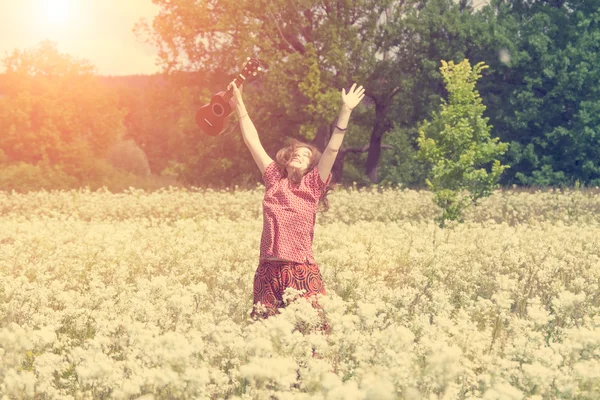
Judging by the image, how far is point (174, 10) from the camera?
33.1 meters

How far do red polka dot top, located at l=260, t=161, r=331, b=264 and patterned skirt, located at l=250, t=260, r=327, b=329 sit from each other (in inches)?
3.0

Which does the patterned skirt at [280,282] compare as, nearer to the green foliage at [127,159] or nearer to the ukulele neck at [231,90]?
the ukulele neck at [231,90]

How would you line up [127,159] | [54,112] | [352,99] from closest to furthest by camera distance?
[352,99]
[54,112]
[127,159]

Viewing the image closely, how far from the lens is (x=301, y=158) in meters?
6.02

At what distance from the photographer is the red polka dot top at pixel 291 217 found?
19.3ft

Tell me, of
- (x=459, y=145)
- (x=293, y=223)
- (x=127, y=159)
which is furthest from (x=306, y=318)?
Result: (x=127, y=159)

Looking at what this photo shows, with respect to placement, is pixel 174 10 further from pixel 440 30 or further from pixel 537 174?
pixel 537 174

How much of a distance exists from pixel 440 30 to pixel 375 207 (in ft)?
58.9

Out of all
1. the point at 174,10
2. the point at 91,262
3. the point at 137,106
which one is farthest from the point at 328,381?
the point at 137,106

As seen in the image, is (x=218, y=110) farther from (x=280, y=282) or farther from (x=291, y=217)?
(x=280, y=282)

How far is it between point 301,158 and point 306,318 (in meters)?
1.77

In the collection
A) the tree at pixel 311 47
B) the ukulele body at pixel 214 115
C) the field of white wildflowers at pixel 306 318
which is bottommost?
the field of white wildflowers at pixel 306 318

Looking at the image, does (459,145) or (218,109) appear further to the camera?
(459,145)

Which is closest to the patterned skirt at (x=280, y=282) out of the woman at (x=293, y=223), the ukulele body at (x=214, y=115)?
the woman at (x=293, y=223)
